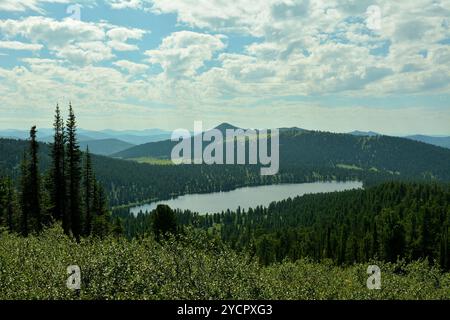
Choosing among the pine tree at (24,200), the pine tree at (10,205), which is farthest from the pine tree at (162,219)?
the pine tree at (10,205)

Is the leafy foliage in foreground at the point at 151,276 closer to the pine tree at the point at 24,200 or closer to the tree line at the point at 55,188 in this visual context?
the tree line at the point at 55,188

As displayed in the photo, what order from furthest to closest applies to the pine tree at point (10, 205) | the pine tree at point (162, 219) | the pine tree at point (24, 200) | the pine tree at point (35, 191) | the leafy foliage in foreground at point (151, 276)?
1. the pine tree at point (162, 219)
2. the pine tree at point (10, 205)
3. the pine tree at point (24, 200)
4. the pine tree at point (35, 191)
5. the leafy foliage in foreground at point (151, 276)

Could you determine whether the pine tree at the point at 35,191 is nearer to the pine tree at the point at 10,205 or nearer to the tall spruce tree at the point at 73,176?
the tall spruce tree at the point at 73,176

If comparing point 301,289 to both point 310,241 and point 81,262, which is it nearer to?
point 81,262

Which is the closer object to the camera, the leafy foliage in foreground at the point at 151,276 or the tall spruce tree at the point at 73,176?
the leafy foliage in foreground at the point at 151,276

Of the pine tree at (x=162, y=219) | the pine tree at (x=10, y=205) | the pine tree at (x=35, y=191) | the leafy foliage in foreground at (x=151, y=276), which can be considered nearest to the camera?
the leafy foliage in foreground at (x=151, y=276)

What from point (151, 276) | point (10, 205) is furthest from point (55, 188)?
point (151, 276)

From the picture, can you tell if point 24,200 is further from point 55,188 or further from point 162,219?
point 162,219

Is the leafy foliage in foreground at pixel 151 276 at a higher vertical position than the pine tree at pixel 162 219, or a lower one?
higher

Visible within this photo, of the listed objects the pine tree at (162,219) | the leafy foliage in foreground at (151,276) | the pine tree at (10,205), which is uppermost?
the leafy foliage in foreground at (151,276)

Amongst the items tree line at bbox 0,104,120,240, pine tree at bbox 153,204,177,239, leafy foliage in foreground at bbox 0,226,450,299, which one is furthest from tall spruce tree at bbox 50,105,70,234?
leafy foliage in foreground at bbox 0,226,450,299

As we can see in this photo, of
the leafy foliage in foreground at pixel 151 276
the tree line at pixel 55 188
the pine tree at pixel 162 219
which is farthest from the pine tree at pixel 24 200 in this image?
the leafy foliage in foreground at pixel 151 276
